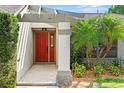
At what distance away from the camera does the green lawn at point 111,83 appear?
572 inches

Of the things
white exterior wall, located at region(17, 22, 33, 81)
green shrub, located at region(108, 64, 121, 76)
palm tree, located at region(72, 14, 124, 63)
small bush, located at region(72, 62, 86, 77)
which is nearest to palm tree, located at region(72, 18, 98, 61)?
palm tree, located at region(72, 14, 124, 63)

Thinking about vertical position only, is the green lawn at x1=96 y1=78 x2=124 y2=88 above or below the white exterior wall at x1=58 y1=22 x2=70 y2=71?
below

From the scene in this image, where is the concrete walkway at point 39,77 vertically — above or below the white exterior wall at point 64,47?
below

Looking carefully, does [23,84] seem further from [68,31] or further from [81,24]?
[81,24]

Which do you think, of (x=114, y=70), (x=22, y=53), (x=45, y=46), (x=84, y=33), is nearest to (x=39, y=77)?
(x=22, y=53)

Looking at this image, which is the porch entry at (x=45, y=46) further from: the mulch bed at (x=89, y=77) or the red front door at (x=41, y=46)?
the mulch bed at (x=89, y=77)

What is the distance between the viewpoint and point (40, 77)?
16.7 meters

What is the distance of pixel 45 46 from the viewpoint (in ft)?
79.9

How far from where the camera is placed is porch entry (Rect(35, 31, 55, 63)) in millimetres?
24188

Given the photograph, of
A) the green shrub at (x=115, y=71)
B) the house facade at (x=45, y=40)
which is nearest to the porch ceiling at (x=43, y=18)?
the house facade at (x=45, y=40)

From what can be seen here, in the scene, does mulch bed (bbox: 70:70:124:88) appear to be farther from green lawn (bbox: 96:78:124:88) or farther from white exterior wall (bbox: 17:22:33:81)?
white exterior wall (bbox: 17:22:33:81)

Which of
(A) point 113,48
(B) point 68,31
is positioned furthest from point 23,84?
(A) point 113,48

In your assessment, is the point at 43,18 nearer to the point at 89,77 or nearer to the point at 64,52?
the point at 64,52

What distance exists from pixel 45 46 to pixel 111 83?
9939mm
